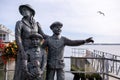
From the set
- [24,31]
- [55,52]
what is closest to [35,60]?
[55,52]

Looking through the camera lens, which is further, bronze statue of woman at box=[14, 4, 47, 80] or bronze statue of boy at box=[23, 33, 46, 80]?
bronze statue of woman at box=[14, 4, 47, 80]

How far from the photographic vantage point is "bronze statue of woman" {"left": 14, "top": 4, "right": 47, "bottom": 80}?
6.15 meters

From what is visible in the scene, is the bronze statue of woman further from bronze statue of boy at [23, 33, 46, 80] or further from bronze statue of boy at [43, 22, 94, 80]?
bronze statue of boy at [43, 22, 94, 80]

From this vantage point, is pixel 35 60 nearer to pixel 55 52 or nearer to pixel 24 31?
pixel 55 52

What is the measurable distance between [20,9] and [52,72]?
1191 mm

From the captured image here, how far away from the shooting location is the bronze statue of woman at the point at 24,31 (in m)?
6.15

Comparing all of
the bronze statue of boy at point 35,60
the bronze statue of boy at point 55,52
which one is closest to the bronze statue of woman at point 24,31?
the bronze statue of boy at point 35,60

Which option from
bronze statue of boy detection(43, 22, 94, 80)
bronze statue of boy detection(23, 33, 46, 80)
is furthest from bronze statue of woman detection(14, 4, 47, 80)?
bronze statue of boy detection(43, 22, 94, 80)

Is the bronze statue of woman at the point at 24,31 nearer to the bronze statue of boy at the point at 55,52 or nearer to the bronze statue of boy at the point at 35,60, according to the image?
the bronze statue of boy at the point at 35,60

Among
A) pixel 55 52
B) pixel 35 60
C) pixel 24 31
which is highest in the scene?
pixel 24 31

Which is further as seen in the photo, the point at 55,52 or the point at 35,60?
the point at 55,52

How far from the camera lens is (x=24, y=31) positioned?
634cm

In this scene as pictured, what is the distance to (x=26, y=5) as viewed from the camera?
250 inches

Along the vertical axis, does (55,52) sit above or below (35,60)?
above
